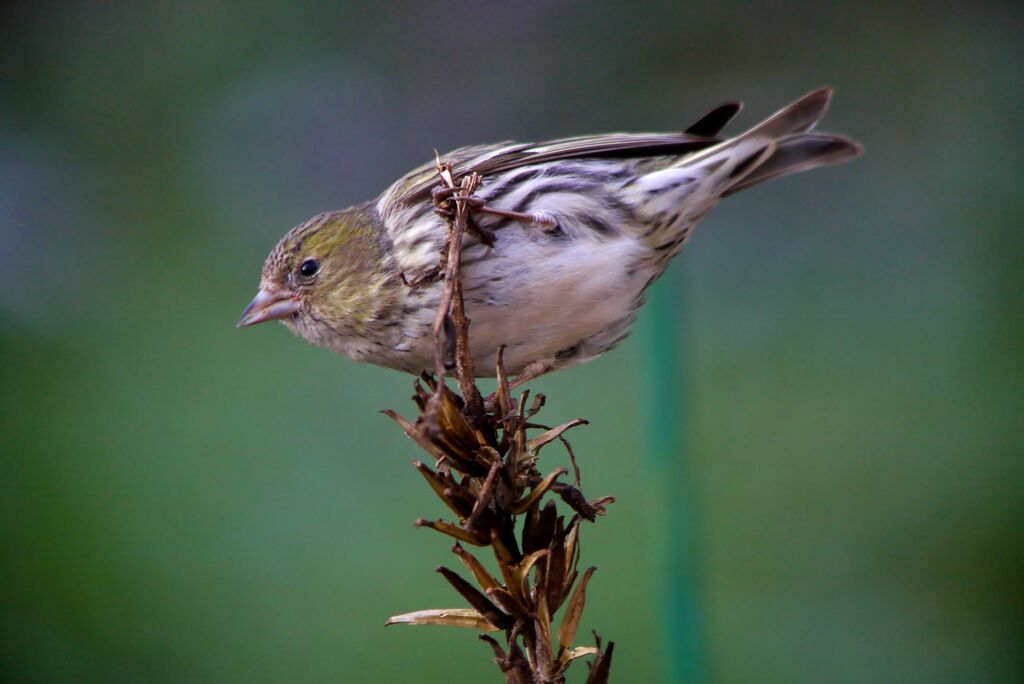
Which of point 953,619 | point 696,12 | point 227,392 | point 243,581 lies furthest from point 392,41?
point 953,619

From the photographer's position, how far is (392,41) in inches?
90.0

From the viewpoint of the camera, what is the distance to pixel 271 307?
1.22 metres

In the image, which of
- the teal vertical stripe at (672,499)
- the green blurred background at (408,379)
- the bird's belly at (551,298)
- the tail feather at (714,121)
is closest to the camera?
the bird's belly at (551,298)

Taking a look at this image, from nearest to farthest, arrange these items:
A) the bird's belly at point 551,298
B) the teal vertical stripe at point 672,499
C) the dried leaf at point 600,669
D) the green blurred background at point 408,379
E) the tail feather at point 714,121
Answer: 1. the dried leaf at point 600,669
2. the bird's belly at point 551,298
3. the tail feather at point 714,121
4. the teal vertical stripe at point 672,499
5. the green blurred background at point 408,379

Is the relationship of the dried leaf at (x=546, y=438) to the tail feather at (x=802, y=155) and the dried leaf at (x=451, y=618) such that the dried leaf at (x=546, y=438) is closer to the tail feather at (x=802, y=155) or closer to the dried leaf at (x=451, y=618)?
the dried leaf at (x=451, y=618)

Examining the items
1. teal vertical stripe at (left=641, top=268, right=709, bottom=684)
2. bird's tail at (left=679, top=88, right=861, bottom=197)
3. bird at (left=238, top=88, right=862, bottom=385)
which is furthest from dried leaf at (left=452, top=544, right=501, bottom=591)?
teal vertical stripe at (left=641, top=268, right=709, bottom=684)

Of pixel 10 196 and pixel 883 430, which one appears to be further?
pixel 10 196

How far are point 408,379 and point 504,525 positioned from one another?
1379 mm

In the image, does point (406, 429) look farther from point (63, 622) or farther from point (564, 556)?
point (63, 622)

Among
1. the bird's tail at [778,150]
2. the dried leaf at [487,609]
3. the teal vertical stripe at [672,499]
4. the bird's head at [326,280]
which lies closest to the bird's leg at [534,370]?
the bird's head at [326,280]

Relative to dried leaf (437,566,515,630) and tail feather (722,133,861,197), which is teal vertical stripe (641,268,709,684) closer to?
tail feather (722,133,861,197)

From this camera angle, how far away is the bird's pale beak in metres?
1.21

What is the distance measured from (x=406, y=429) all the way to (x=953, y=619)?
71.4 inches

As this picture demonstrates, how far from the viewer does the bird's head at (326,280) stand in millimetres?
1136
